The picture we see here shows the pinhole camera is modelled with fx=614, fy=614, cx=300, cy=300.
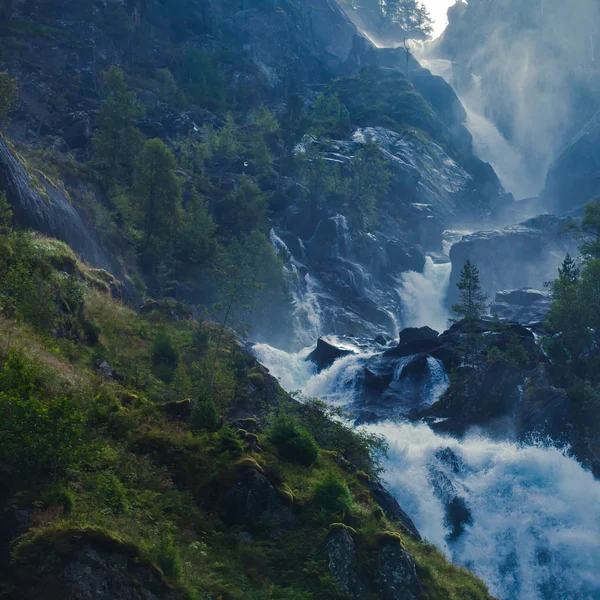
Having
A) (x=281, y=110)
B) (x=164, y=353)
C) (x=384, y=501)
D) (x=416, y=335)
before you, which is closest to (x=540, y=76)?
(x=281, y=110)

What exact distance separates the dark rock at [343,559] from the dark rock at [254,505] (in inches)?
53.9

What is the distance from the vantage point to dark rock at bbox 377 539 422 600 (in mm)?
16844

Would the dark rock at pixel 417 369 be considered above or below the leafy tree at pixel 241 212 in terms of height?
below

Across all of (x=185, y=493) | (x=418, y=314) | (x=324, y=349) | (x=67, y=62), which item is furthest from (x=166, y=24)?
(x=185, y=493)

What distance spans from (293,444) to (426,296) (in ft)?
267

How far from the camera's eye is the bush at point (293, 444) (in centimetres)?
2056

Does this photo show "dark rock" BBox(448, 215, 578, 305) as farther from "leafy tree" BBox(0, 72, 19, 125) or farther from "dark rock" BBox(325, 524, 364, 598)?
"dark rock" BBox(325, 524, 364, 598)

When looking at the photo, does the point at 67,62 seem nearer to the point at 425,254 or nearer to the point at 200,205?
the point at 200,205

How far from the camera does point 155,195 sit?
195 ft

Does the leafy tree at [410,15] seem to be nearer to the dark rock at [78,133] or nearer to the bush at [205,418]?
the dark rock at [78,133]

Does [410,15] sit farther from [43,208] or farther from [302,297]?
[43,208]

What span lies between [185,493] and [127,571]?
4.81 metres

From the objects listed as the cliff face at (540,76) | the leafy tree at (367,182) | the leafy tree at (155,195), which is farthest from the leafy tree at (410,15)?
the leafy tree at (155,195)

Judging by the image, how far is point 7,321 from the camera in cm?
1875
